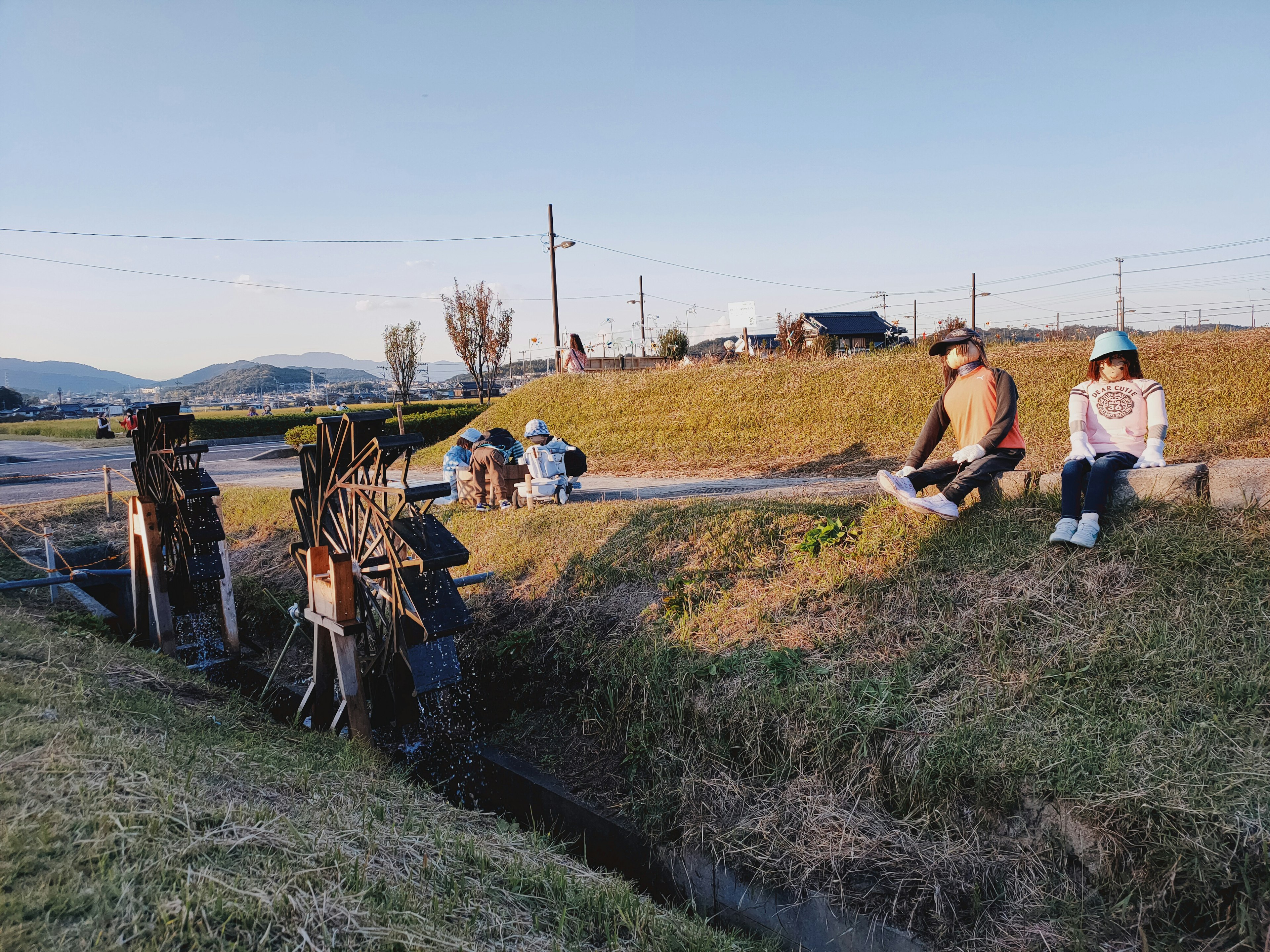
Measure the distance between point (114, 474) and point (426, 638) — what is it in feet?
59.0

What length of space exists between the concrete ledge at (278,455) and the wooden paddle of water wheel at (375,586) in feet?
61.0

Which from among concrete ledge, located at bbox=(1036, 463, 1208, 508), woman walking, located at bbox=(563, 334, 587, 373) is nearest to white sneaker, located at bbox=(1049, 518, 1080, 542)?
concrete ledge, located at bbox=(1036, 463, 1208, 508)

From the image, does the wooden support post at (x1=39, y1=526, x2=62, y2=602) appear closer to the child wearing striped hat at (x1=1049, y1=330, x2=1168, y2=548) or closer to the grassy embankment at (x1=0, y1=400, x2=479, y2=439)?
the child wearing striped hat at (x1=1049, y1=330, x2=1168, y2=548)

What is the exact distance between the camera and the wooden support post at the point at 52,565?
877cm

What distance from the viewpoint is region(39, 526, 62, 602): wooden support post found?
28.8 ft

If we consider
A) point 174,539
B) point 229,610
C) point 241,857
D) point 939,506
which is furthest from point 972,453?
point 174,539

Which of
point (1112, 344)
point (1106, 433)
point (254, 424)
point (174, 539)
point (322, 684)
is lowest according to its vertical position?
point (322, 684)

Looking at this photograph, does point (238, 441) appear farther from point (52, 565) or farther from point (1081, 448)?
point (1081, 448)

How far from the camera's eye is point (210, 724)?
14.6ft

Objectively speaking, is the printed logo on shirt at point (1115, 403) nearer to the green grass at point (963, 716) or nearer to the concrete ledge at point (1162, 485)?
the concrete ledge at point (1162, 485)

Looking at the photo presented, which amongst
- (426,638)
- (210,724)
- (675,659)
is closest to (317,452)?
(426,638)

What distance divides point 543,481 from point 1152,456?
646 centimetres

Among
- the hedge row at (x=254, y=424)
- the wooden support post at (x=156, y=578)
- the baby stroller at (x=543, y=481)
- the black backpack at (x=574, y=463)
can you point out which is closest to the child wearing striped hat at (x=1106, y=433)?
the baby stroller at (x=543, y=481)

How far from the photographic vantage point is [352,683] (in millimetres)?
5664
